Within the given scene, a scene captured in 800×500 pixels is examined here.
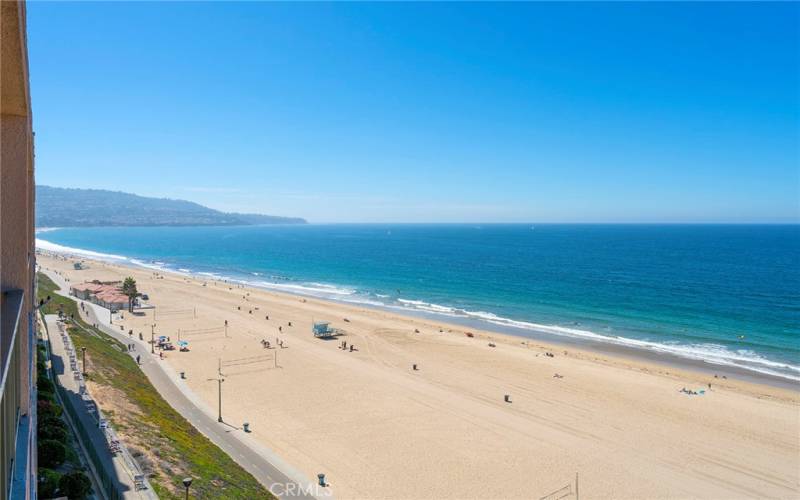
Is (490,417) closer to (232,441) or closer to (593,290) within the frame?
(232,441)

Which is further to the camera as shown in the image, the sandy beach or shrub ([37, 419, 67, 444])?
the sandy beach

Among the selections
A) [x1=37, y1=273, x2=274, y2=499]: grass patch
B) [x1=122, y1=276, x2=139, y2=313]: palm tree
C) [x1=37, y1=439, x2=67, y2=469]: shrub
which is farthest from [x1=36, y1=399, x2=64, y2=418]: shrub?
[x1=122, y1=276, x2=139, y2=313]: palm tree

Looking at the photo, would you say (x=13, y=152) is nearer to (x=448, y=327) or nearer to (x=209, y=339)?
(x=209, y=339)

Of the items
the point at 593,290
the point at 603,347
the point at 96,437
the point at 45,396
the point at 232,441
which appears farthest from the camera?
the point at 593,290

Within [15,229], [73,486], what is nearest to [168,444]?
[73,486]

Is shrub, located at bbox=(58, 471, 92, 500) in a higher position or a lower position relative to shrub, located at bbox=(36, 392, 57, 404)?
lower

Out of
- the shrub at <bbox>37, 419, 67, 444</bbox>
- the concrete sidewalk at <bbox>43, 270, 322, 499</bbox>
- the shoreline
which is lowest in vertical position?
the shoreline

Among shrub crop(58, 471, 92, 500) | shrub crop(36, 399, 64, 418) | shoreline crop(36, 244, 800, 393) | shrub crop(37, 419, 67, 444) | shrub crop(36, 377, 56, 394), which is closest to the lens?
shrub crop(58, 471, 92, 500)

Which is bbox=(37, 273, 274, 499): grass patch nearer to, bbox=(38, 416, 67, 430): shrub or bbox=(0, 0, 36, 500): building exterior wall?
bbox=(38, 416, 67, 430): shrub
